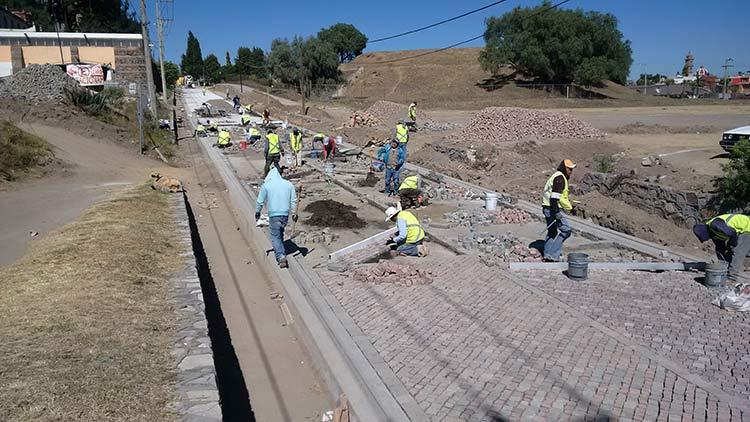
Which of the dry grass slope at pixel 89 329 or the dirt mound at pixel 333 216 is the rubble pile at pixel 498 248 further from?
the dry grass slope at pixel 89 329

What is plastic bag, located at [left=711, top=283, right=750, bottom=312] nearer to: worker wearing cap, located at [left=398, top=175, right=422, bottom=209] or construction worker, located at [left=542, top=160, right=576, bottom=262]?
construction worker, located at [left=542, top=160, right=576, bottom=262]

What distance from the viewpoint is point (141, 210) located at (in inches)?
506

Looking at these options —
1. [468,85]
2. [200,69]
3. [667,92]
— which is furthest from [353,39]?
[667,92]

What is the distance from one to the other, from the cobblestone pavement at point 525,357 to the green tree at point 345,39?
104 meters

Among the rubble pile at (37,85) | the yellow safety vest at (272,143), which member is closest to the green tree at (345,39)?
the rubble pile at (37,85)

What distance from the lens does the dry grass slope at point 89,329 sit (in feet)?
16.2

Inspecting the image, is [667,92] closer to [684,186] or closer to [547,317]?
[684,186]

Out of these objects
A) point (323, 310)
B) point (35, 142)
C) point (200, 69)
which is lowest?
point (323, 310)

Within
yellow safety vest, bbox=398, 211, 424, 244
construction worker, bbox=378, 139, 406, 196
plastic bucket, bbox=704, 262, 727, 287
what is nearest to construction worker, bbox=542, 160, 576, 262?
plastic bucket, bbox=704, 262, 727, 287

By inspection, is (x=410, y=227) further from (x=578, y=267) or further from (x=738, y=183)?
(x=738, y=183)

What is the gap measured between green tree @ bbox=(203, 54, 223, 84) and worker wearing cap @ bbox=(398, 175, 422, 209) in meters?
109

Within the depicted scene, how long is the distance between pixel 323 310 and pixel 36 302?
139 inches

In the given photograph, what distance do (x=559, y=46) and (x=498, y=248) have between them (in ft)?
181

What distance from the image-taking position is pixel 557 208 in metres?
9.34
